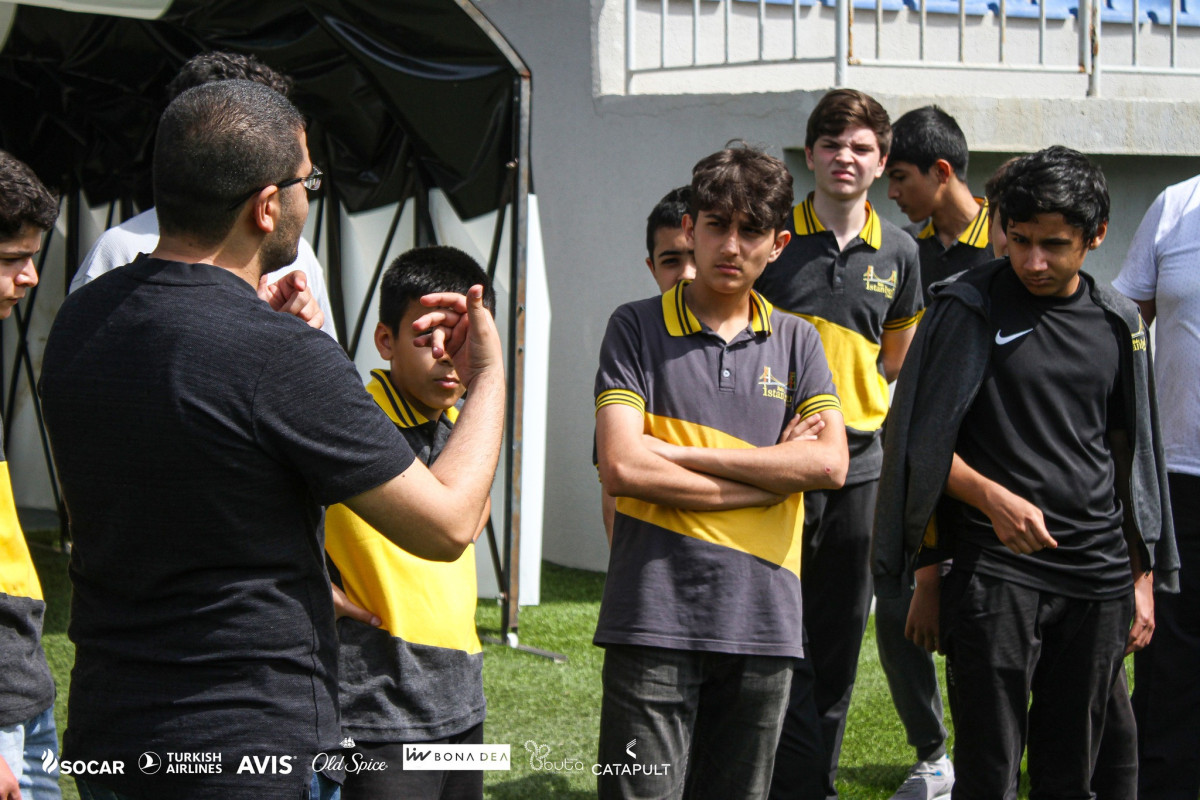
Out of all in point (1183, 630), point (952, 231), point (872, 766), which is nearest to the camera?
point (1183, 630)

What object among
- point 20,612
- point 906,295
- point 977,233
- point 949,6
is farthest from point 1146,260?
point 949,6

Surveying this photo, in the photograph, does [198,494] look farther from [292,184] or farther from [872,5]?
[872,5]

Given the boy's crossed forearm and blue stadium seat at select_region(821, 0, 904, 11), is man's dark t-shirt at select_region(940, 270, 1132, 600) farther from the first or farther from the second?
blue stadium seat at select_region(821, 0, 904, 11)

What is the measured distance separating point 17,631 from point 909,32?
26.8 ft

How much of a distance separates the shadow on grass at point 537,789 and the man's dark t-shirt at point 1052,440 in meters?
1.74

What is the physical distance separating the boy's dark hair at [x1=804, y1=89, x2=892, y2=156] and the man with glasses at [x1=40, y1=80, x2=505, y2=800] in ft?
8.49

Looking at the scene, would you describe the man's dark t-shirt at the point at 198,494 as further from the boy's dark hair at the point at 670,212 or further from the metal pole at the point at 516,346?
the metal pole at the point at 516,346

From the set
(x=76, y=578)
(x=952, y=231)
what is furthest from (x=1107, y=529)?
(x=76, y=578)

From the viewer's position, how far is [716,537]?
2844 millimetres

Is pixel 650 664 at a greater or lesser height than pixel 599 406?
lesser

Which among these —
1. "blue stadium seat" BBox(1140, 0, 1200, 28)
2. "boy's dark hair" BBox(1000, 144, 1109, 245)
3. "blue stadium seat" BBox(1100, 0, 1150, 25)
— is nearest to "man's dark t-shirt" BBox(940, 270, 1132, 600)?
"boy's dark hair" BBox(1000, 144, 1109, 245)

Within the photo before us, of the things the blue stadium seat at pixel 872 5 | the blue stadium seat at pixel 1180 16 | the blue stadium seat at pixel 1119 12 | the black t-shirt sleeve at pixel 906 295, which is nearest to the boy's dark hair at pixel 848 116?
the black t-shirt sleeve at pixel 906 295

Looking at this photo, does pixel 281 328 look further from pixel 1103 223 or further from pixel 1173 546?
pixel 1173 546

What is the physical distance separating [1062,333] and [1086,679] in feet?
2.80
